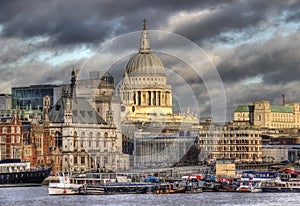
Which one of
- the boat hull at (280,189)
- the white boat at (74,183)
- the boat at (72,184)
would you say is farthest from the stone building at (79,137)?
the boat hull at (280,189)

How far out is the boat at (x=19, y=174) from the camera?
142625 mm

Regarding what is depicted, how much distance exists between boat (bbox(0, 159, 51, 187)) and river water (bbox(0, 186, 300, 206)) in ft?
49.2

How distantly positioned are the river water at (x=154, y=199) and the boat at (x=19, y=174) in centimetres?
1499

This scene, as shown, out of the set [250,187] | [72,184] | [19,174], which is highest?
[19,174]

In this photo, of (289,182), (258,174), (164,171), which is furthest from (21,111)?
(289,182)

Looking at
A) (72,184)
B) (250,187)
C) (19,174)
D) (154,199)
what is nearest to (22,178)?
(19,174)

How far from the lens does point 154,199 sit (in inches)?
4434

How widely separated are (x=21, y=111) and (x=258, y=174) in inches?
2097

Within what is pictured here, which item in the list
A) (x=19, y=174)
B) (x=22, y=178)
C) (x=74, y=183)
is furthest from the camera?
(x=22, y=178)

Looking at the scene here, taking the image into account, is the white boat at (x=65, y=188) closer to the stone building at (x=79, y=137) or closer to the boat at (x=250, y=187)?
the boat at (x=250, y=187)

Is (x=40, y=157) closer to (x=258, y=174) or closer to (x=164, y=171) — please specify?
(x=164, y=171)

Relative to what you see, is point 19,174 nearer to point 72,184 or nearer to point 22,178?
point 22,178

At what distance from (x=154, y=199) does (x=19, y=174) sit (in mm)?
35212

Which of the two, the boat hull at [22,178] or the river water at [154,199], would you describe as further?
the boat hull at [22,178]
